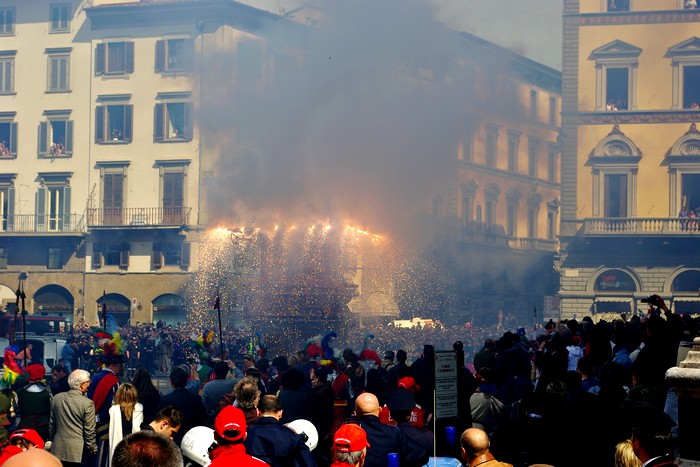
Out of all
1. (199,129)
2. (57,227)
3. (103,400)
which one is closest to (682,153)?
(199,129)

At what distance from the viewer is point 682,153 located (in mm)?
50938

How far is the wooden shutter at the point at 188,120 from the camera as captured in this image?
53281 millimetres

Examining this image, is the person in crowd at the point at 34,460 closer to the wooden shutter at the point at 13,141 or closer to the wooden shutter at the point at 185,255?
the wooden shutter at the point at 185,255

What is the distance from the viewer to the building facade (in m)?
50.3

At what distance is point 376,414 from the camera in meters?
8.58

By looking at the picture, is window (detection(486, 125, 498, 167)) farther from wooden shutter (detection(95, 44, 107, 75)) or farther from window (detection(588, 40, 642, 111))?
wooden shutter (detection(95, 44, 107, 75))

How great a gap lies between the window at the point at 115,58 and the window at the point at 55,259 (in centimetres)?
892

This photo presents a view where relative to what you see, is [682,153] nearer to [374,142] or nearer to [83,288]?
[374,142]

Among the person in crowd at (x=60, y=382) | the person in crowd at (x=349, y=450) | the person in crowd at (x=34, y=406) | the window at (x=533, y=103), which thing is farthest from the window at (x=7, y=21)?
the person in crowd at (x=349, y=450)

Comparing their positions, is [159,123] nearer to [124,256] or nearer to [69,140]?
[69,140]

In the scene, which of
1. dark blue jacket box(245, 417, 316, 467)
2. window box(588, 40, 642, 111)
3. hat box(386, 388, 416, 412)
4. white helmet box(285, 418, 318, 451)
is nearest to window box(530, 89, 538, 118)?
window box(588, 40, 642, 111)

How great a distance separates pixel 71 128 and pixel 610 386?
161 feet

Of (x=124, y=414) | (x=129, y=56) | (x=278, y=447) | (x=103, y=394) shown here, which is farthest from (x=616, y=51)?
(x=278, y=447)

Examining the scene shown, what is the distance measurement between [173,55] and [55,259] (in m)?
11.3
